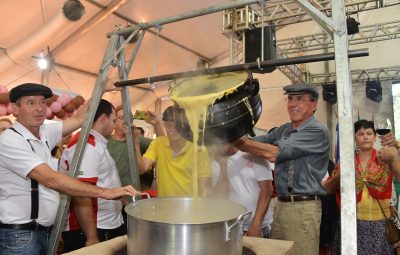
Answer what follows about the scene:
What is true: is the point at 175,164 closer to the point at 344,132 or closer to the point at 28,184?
the point at 28,184

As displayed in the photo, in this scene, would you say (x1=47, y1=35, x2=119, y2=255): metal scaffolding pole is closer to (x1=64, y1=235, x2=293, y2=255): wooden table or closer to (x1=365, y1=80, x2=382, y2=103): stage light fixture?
(x1=64, y1=235, x2=293, y2=255): wooden table

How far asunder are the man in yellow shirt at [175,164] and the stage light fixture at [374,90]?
6037 millimetres

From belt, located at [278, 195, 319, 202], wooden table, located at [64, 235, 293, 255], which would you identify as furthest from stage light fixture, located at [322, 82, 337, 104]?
wooden table, located at [64, 235, 293, 255]

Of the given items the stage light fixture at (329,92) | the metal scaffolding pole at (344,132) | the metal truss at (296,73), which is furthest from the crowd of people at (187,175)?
the stage light fixture at (329,92)

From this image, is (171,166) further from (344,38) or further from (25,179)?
(344,38)

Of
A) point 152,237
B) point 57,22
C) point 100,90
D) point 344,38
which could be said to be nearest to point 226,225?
point 152,237

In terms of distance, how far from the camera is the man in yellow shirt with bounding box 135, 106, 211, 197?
240 centimetres

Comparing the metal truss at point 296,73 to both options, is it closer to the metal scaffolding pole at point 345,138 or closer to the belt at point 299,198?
the belt at point 299,198

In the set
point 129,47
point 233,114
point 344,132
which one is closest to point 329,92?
point 129,47

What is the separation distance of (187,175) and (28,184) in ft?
3.45

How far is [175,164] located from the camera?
8.12 ft

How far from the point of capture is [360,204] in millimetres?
2893

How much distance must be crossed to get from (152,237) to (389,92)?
7666 mm

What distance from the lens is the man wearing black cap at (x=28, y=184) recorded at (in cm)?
168
